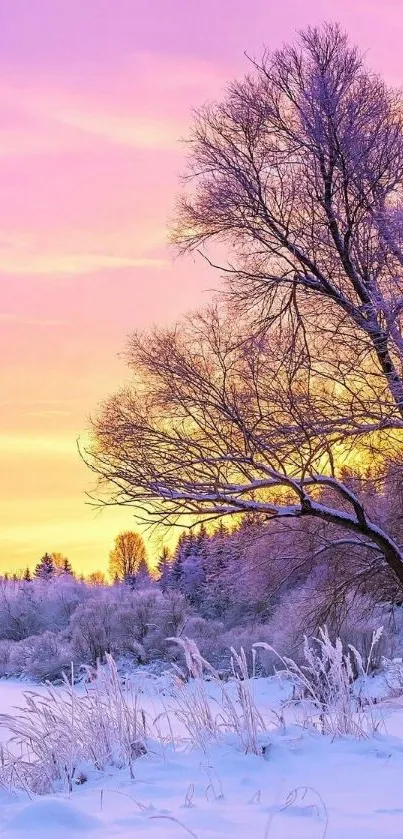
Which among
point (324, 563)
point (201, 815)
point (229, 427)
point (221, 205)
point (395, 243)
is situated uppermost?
point (221, 205)

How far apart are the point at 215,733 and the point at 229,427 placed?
20.2 feet

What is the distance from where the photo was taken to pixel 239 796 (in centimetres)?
409

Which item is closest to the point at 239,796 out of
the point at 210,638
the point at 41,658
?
the point at 210,638

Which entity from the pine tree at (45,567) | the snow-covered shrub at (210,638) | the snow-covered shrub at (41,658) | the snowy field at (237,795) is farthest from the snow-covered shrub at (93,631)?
the pine tree at (45,567)

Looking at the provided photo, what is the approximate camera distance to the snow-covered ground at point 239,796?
3.44 meters

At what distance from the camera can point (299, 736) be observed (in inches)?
212

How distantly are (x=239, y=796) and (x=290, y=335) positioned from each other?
29.1ft

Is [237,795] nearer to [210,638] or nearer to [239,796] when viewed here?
[239,796]

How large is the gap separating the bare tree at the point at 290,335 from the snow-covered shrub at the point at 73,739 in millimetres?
4883

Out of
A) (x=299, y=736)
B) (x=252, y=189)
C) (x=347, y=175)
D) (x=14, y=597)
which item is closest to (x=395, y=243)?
(x=347, y=175)

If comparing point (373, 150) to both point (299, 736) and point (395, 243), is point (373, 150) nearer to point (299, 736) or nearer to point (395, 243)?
point (395, 243)

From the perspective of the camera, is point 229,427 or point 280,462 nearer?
point 280,462

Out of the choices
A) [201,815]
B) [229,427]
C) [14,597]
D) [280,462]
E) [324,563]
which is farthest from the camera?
[14,597]

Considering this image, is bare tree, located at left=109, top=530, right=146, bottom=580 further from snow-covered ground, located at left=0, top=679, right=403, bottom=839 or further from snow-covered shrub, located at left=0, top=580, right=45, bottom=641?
snow-covered ground, located at left=0, top=679, right=403, bottom=839
